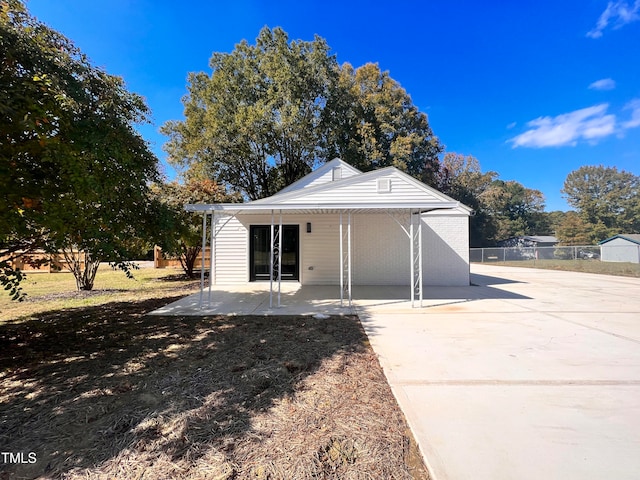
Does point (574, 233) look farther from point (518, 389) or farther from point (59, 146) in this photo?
point (59, 146)

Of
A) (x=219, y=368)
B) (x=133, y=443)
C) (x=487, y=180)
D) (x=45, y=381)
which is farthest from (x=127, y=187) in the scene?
(x=487, y=180)

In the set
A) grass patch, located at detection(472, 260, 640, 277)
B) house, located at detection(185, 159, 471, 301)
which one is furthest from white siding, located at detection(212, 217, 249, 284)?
grass patch, located at detection(472, 260, 640, 277)

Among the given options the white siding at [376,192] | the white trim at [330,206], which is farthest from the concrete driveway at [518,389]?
the white siding at [376,192]

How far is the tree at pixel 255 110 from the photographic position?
49.4 feet

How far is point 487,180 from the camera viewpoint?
119 ft

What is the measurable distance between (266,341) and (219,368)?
108 cm

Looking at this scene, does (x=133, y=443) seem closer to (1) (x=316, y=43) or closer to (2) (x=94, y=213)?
(2) (x=94, y=213)

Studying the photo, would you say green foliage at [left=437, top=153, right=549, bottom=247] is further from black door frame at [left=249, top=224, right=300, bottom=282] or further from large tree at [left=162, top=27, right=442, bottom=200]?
black door frame at [left=249, top=224, right=300, bottom=282]

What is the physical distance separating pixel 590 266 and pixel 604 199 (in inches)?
1253

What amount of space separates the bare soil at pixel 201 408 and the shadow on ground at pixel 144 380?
0.04 feet

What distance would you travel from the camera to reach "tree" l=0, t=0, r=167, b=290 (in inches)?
127

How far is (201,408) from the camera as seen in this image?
8.43 feet

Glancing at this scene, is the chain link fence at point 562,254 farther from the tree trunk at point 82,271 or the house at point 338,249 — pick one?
the tree trunk at point 82,271

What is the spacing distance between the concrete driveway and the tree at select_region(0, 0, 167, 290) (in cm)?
416
